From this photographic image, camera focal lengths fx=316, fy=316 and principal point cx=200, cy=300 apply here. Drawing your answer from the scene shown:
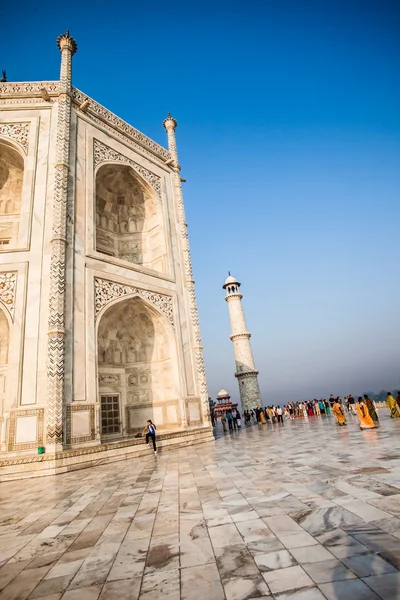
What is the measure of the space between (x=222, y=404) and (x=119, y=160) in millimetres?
25374

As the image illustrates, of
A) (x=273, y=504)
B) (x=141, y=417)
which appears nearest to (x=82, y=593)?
(x=273, y=504)

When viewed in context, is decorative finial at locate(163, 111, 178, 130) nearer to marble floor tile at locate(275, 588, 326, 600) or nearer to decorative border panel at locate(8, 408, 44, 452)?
decorative border panel at locate(8, 408, 44, 452)

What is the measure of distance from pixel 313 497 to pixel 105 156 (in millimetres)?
13295

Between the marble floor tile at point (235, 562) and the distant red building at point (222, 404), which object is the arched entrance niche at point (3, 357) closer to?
the marble floor tile at point (235, 562)

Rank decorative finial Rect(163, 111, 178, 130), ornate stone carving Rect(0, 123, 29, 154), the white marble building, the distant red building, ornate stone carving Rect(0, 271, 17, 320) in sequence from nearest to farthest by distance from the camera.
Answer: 1. the white marble building
2. ornate stone carving Rect(0, 271, 17, 320)
3. ornate stone carving Rect(0, 123, 29, 154)
4. decorative finial Rect(163, 111, 178, 130)
5. the distant red building

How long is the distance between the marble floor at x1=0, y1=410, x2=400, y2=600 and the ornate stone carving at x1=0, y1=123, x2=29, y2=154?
10985 millimetres

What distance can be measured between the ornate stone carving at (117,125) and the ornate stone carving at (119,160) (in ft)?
3.77

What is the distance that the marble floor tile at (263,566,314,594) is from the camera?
1.86 metres

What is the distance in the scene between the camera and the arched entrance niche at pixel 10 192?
11.5 m

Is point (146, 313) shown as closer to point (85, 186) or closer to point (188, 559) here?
point (85, 186)

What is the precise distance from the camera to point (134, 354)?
507 inches

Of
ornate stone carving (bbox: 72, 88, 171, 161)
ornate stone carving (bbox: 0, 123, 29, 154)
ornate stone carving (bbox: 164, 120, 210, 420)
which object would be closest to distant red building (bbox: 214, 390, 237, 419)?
ornate stone carving (bbox: 164, 120, 210, 420)

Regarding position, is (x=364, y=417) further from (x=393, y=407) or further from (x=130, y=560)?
(x=130, y=560)

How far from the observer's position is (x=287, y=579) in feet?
6.40
